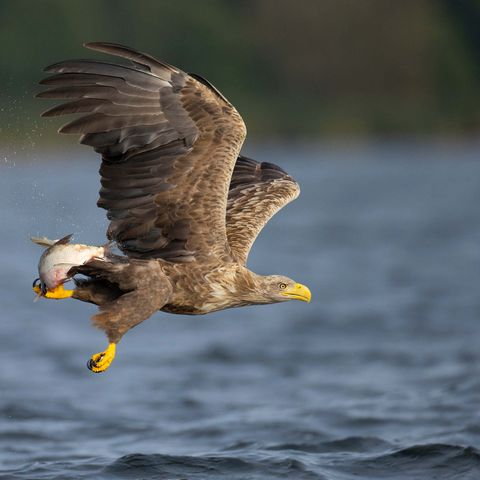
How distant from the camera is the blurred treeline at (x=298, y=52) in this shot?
64312 mm

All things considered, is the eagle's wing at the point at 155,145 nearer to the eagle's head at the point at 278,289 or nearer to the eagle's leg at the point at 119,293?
the eagle's leg at the point at 119,293

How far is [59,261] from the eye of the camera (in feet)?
28.6

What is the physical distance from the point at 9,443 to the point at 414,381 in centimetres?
483

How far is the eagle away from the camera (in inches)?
339

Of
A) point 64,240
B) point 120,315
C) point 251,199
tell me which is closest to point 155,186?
point 64,240

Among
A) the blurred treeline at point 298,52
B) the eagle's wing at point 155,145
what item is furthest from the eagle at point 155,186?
the blurred treeline at point 298,52

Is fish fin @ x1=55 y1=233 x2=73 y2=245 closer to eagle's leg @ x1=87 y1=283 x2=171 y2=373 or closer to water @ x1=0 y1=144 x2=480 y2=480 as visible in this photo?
eagle's leg @ x1=87 y1=283 x2=171 y2=373

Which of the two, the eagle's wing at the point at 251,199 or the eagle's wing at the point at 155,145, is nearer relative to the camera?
the eagle's wing at the point at 155,145

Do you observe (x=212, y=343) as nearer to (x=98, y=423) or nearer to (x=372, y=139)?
(x=98, y=423)

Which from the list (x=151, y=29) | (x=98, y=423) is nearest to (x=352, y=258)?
(x=98, y=423)

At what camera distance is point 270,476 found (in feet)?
34.3

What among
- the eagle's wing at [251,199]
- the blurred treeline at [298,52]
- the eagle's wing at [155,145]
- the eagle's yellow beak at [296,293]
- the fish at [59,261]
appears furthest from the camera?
the blurred treeline at [298,52]

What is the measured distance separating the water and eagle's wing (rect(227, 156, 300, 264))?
0.94 meters

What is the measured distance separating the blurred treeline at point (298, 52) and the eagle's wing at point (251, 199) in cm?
3807
